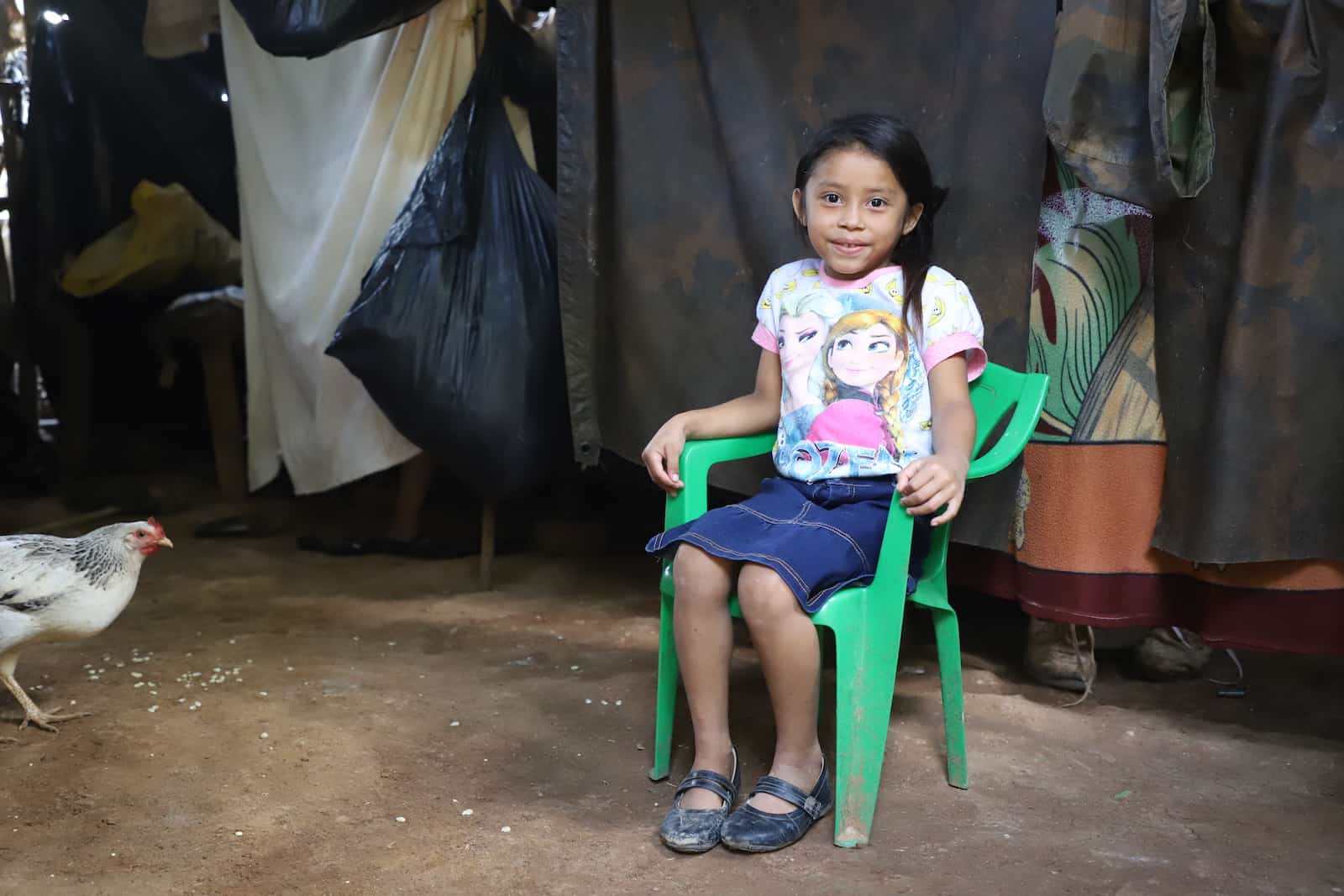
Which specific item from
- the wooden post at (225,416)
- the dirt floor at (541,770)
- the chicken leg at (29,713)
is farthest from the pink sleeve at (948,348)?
the wooden post at (225,416)

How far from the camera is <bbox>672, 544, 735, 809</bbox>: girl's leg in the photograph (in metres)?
1.93

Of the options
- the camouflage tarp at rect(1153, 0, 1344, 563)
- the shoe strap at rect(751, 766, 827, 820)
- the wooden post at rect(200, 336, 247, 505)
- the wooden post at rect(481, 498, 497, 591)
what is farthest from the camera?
the wooden post at rect(200, 336, 247, 505)

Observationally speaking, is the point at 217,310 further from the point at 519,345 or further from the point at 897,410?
the point at 897,410

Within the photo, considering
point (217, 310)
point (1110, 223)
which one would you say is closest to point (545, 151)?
point (217, 310)

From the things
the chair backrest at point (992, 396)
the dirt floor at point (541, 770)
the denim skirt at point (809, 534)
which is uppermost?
the chair backrest at point (992, 396)

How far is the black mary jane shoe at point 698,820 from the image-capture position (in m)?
1.87

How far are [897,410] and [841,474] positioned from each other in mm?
163

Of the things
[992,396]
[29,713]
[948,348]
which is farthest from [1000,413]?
[29,713]

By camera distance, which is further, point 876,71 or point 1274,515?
point 876,71

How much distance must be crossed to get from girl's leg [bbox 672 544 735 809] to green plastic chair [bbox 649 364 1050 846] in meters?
0.05

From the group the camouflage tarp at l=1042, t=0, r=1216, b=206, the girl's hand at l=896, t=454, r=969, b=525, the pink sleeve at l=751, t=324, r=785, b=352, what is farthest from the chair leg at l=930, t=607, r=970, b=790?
the camouflage tarp at l=1042, t=0, r=1216, b=206

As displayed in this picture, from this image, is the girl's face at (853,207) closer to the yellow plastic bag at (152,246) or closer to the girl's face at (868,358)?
the girl's face at (868,358)

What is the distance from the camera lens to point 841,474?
82.1 inches

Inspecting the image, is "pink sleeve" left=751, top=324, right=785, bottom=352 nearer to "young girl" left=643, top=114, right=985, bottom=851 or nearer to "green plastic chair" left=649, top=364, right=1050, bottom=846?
"young girl" left=643, top=114, right=985, bottom=851
